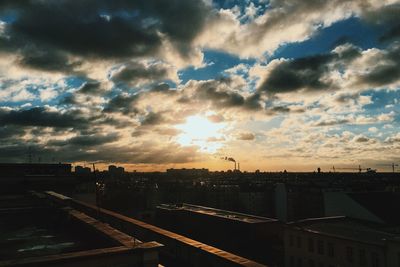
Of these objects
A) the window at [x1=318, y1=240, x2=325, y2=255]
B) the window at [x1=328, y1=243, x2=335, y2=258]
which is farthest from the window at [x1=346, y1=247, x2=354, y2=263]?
the window at [x1=318, y1=240, x2=325, y2=255]

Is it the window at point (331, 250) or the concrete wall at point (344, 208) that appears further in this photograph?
the concrete wall at point (344, 208)

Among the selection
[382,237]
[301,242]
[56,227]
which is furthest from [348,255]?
[56,227]

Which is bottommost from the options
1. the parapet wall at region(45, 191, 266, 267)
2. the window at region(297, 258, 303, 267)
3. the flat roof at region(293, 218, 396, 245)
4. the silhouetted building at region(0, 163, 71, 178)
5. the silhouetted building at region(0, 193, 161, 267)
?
the window at region(297, 258, 303, 267)

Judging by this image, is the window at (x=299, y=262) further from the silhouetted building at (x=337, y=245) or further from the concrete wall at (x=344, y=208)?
the concrete wall at (x=344, y=208)

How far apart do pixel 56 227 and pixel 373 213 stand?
5611cm

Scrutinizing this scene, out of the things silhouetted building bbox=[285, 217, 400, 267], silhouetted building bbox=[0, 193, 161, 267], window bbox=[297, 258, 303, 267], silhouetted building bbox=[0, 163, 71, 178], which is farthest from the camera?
silhouetted building bbox=[0, 163, 71, 178]

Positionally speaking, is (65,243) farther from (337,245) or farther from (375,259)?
(337,245)

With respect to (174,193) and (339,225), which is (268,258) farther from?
(174,193)

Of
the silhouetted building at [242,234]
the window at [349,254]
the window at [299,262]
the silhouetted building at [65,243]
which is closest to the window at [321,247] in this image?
the window at [349,254]

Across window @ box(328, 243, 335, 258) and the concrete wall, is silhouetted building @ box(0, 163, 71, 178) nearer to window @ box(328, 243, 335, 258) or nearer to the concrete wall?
window @ box(328, 243, 335, 258)

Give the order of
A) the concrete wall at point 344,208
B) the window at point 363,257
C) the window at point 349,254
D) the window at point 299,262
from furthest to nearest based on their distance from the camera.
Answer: the concrete wall at point 344,208, the window at point 299,262, the window at point 349,254, the window at point 363,257

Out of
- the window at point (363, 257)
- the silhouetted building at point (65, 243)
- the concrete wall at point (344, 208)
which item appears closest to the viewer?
the silhouetted building at point (65, 243)

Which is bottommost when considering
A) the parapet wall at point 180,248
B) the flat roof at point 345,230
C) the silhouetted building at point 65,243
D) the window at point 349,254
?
the window at point 349,254

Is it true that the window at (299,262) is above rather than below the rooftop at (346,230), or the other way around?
below
